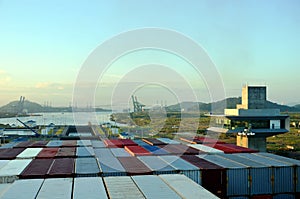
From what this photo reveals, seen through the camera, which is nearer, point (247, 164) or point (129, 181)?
point (129, 181)

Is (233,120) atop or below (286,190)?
atop

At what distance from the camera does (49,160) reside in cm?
2286

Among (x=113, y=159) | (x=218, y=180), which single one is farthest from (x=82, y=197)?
(x=113, y=159)

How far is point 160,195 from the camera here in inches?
530

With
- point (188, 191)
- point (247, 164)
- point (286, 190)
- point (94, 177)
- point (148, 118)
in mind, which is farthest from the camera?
point (148, 118)

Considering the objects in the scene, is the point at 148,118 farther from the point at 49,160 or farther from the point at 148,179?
the point at 148,179

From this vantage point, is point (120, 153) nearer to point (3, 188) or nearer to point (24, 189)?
point (3, 188)

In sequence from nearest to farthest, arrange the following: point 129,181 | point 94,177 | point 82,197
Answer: point 82,197 < point 129,181 < point 94,177

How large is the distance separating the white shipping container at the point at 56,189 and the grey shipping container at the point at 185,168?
576 cm

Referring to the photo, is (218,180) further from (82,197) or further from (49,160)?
(49,160)

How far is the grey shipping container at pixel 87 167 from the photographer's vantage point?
1800cm

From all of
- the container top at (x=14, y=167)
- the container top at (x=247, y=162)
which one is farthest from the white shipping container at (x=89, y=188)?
the container top at (x=247, y=162)

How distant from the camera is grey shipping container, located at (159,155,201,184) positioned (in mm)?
18406

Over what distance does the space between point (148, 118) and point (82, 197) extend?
203 feet
